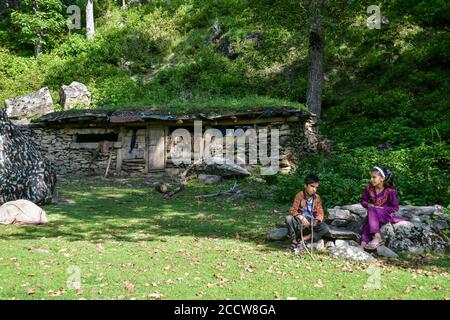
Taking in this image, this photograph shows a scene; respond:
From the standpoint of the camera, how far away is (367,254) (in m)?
6.50

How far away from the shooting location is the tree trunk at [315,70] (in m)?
16.8

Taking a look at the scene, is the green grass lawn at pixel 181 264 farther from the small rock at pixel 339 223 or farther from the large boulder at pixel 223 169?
the large boulder at pixel 223 169

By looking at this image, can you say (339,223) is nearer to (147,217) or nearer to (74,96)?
(147,217)

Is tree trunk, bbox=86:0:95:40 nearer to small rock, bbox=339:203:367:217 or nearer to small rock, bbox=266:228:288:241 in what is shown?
small rock, bbox=266:228:288:241

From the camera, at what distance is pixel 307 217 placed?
6.97 metres

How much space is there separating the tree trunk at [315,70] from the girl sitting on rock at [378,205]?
31.5 feet

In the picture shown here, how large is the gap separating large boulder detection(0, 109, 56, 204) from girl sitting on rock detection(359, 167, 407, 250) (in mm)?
8022

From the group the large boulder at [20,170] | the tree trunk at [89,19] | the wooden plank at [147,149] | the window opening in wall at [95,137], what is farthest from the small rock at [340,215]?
the tree trunk at [89,19]

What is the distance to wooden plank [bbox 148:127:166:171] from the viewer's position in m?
17.2

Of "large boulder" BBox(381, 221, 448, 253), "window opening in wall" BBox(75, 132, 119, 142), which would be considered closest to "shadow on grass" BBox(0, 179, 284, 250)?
"large boulder" BBox(381, 221, 448, 253)
